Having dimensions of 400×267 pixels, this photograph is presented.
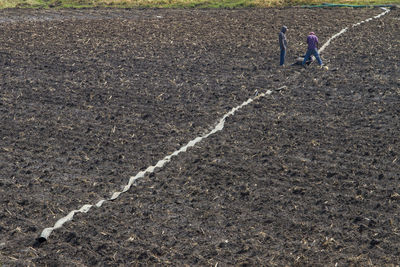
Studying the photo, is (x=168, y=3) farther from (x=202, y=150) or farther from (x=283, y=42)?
(x=202, y=150)

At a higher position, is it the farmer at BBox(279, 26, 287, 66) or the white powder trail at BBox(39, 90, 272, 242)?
the farmer at BBox(279, 26, 287, 66)

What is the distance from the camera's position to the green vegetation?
3034 centimetres

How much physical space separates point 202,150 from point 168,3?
2131 centimetres

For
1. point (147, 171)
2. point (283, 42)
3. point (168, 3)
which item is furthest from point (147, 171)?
point (168, 3)

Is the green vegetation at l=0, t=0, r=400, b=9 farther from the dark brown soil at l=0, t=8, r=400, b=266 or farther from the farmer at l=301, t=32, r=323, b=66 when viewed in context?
the farmer at l=301, t=32, r=323, b=66

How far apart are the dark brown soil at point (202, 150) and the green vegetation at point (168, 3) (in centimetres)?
706

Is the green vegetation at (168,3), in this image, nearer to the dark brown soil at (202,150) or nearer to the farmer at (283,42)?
the dark brown soil at (202,150)

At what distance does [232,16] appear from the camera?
1096 inches

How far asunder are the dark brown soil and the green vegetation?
706 centimetres

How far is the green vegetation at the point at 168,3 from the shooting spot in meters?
30.3

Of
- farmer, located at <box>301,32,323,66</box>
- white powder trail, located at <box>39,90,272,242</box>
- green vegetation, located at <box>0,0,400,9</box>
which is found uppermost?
green vegetation, located at <box>0,0,400,9</box>

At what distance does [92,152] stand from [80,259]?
177 inches

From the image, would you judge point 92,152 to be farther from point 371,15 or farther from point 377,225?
point 371,15

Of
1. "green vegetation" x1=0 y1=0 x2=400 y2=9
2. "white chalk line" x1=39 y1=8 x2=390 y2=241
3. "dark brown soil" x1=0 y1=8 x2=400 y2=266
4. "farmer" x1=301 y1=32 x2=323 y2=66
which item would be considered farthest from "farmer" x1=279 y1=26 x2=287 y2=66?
"green vegetation" x1=0 y1=0 x2=400 y2=9
